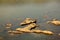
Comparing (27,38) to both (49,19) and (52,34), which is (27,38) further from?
(49,19)

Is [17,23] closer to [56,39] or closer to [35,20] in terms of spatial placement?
[35,20]

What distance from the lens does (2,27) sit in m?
23.4

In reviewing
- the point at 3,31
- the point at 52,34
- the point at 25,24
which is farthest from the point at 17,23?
the point at 52,34

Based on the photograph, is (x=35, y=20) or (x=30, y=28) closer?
(x=30, y=28)

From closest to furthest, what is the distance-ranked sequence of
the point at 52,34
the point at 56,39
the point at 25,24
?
the point at 56,39 < the point at 52,34 < the point at 25,24

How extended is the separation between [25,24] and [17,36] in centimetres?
364

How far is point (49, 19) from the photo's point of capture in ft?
82.1

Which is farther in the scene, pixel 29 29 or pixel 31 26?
pixel 31 26

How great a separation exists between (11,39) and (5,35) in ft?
4.85

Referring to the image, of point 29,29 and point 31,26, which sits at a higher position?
point 31,26

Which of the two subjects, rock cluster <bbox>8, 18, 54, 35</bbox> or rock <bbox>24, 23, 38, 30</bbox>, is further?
rock <bbox>24, 23, 38, 30</bbox>

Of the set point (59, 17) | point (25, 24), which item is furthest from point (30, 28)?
point (59, 17)

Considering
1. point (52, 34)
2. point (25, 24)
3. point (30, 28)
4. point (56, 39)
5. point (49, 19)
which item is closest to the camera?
point (56, 39)

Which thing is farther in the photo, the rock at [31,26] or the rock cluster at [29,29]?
the rock at [31,26]
